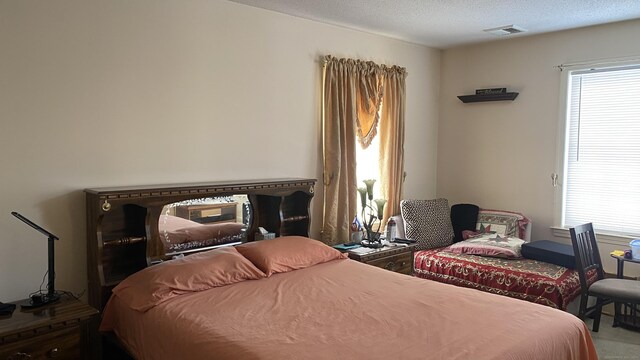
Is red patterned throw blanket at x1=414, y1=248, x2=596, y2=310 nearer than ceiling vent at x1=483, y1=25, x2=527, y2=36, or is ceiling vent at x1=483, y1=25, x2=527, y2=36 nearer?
red patterned throw blanket at x1=414, y1=248, x2=596, y2=310

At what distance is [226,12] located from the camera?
341 cm

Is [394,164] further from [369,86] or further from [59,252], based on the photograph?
[59,252]

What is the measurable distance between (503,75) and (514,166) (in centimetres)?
94

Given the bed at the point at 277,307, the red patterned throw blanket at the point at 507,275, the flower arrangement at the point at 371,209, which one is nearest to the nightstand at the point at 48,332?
the bed at the point at 277,307

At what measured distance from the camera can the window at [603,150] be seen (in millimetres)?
4105

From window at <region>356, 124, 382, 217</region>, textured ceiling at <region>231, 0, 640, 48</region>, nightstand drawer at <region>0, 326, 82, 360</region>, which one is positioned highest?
textured ceiling at <region>231, 0, 640, 48</region>

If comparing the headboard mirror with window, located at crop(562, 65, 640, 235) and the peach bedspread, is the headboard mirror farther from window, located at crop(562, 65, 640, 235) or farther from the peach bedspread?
window, located at crop(562, 65, 640, 235)

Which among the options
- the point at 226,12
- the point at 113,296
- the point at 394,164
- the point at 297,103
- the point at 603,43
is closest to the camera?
the point at 113,296

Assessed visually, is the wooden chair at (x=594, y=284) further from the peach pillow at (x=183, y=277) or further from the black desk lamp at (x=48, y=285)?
the black desk lamp at (x=48, y=285)

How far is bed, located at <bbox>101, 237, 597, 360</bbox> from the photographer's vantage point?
77.8 inches

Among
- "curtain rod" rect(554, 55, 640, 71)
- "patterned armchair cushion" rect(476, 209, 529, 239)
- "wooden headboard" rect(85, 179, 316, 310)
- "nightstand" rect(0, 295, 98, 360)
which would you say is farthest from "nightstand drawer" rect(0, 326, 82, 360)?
"curtain rod" rect(554, 55, 640, 71)

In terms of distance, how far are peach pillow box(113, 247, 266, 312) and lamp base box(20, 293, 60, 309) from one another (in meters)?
0.30

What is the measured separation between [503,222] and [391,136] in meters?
1.39

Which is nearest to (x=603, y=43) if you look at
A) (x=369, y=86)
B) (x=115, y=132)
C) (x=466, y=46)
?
(x=466, y=46)
